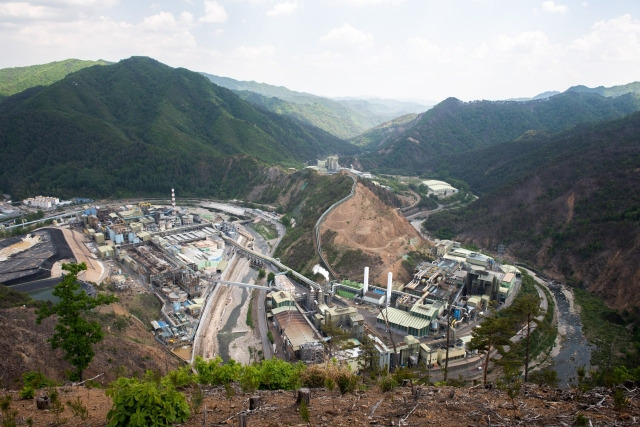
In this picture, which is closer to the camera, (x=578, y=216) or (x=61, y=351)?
(x=61, y=351)

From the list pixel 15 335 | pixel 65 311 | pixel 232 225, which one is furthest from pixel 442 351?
pixel 232 225

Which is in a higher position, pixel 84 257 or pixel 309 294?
pixel 84 257

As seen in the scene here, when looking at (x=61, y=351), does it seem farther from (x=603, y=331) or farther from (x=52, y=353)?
(x=603, y=331)

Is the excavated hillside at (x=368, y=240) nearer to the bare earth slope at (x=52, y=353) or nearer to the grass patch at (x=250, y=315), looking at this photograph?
the grass patch at (x=250, y=315)

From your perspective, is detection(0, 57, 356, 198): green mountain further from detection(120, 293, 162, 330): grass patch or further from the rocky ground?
the rocky ground

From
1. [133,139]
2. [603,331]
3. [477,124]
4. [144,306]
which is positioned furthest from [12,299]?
[477,124]

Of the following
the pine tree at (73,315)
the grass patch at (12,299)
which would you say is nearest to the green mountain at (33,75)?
the grass patch at (12,299)

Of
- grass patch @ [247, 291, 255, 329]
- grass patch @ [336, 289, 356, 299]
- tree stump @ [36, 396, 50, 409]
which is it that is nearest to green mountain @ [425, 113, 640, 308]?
grass patch @ [336, 289, 356, 299]
